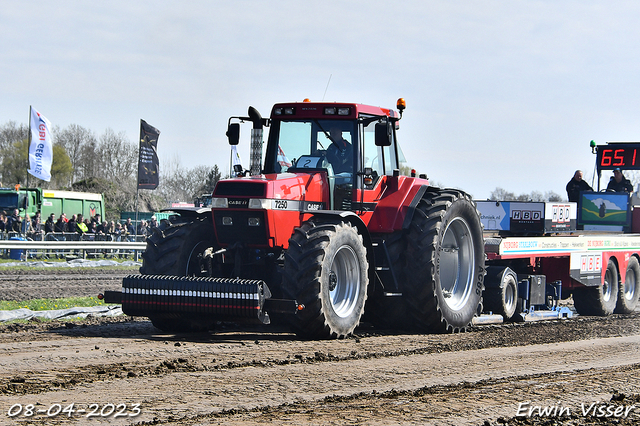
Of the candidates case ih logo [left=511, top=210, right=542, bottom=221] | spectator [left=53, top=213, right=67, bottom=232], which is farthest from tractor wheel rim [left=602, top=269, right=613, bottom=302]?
spectator [left=53, top=213, right=67, bottom=232]

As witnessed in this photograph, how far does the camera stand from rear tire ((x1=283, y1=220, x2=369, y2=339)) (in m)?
8.14

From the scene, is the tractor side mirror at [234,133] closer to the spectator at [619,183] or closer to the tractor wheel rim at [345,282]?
the tractor wheel rim at [345,282]

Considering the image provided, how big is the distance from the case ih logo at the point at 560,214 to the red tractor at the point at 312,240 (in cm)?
435

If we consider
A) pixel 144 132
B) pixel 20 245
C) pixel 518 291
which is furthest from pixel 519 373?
pixel 144 132

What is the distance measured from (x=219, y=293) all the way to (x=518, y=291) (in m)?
5.98

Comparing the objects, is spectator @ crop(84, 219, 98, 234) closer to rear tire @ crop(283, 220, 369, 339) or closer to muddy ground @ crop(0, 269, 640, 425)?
muddy ground @ crop(0, 269, 640, 425)

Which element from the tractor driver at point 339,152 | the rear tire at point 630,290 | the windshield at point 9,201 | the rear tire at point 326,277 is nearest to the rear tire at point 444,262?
the rear tire at point 326,277

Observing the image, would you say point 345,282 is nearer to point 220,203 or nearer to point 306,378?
point 220,203

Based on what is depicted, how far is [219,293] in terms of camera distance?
8.29 meters

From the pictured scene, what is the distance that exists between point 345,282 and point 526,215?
625 centimetres

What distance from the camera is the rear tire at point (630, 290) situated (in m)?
15.2

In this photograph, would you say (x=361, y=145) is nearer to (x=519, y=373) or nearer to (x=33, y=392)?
(x=519, y=373)

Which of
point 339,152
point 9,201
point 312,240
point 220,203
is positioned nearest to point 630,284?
point 339,152

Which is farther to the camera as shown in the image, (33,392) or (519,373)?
(519,373)
